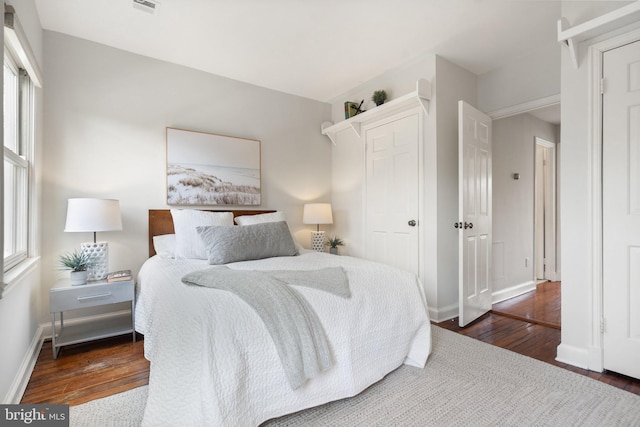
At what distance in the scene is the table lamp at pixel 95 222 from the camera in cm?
235

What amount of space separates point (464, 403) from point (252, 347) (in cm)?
121

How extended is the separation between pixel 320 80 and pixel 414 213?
186cm

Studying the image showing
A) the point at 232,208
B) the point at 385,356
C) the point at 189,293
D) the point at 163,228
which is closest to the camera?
the point at 189,293

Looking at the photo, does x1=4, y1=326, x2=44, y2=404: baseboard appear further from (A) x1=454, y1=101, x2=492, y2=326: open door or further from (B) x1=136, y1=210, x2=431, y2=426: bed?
(A) x1=454, y1=101, x2=492, y2=326: open door

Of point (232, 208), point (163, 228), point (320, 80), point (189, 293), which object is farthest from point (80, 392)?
point (320, 80)

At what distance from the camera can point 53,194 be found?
259 cm

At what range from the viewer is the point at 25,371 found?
6.30ft

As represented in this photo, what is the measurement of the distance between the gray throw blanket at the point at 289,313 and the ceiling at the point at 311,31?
1.97m

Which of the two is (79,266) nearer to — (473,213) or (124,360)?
(124,360)

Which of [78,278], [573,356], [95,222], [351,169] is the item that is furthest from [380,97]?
[78,278]

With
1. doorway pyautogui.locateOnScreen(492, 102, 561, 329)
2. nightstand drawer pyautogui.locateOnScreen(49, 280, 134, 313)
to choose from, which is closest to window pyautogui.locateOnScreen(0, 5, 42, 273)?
nightstand drawer pyautogui.locateOnScreen(49, 280, 134, 313)

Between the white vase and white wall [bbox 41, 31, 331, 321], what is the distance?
443mm

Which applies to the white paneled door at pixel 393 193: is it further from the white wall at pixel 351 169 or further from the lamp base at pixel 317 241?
the lamp base at pixel 317 241

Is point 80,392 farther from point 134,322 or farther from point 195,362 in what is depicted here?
point 195,362
